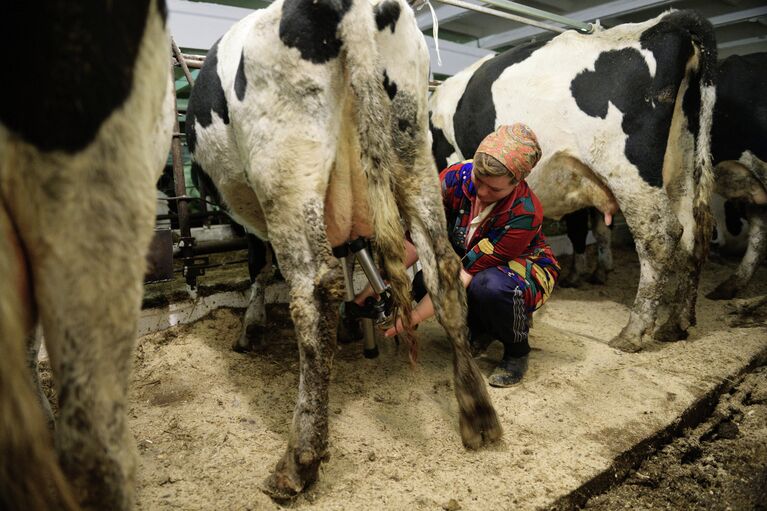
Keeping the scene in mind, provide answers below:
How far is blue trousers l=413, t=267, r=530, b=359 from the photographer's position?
2.42 meters

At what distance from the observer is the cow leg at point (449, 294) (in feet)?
6.39

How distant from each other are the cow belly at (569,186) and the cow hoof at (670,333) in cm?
83

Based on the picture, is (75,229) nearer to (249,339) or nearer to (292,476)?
(292,476)

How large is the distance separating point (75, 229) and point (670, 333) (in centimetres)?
338

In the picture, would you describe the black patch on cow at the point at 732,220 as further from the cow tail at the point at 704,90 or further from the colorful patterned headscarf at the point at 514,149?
the colorful patterned headscarf at the point at 514,149

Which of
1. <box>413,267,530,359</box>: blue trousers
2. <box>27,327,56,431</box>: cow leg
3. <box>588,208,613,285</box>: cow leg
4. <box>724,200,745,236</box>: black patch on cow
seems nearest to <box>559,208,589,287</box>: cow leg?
<box>588,208,613,285</box>: cow leg

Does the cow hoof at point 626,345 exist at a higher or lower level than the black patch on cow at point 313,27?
lower

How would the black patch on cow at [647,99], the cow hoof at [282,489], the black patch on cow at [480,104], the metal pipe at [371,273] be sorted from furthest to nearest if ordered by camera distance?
the black patch on cow at [480,104]
the black patch on cow at [647,99]
the metal pipe at [371,273]
the cow hoof at [282,489]

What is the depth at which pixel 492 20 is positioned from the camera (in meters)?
6.08

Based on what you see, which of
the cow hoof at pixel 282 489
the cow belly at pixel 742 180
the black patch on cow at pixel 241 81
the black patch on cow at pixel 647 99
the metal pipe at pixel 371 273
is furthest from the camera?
the cow belly at pixel 742 180

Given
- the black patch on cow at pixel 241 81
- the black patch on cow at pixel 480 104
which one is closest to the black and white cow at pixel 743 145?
the black patch on cow at pixel 480 104

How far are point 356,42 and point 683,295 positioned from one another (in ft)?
9.17

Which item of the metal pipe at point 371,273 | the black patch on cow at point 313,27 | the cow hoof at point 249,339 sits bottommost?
the cow hoof at point 249,339

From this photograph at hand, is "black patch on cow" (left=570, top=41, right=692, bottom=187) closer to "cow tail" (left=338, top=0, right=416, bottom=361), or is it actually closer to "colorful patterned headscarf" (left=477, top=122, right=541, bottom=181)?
"colorful patterned headscarf" (left=477, top=122, right=541, bottom=181)
